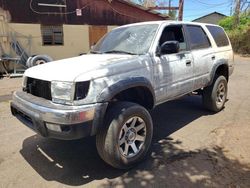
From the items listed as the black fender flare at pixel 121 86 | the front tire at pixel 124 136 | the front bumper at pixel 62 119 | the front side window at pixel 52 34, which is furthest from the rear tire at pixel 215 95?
the front side window at pixel 52 34

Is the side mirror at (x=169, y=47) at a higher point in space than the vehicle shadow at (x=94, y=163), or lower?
higher

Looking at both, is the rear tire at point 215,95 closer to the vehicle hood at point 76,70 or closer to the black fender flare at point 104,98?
the vehicle hood at point 76,70

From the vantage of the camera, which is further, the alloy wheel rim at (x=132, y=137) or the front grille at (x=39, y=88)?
the alloy wheel rim at (x=132, y=137)

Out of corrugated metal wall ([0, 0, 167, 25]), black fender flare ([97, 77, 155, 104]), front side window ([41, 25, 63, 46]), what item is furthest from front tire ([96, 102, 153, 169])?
front side window ([41, 25, 63, 46])

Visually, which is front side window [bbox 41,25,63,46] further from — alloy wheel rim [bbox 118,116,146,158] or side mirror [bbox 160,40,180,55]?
alloy wheel rim [bbox 118,116,146,158]

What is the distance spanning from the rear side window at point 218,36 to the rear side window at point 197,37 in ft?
1.20

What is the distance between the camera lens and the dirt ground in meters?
3.18

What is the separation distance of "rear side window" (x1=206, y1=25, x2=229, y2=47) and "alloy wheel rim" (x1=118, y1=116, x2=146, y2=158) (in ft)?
10.4

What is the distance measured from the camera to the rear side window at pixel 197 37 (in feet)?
16.0

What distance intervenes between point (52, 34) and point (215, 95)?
468 inches

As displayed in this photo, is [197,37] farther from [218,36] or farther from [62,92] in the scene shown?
[62,92]

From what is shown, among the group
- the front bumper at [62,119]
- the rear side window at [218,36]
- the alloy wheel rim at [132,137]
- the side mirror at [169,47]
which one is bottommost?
the alloy wheel rim at [132,137]

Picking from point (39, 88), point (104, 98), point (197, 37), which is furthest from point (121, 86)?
point (197, 37)

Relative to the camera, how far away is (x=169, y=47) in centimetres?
398
